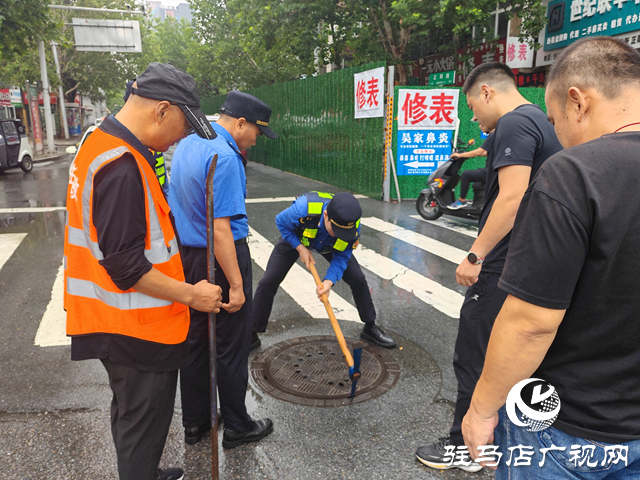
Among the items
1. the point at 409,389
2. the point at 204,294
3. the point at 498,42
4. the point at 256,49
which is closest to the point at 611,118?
the point at 204,294

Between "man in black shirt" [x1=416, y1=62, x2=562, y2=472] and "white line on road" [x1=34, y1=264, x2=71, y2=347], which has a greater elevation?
"man in black shirt" [x1=416, y1=62, x2=562, y2=472]

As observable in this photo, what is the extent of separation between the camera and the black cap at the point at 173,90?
1978 mm

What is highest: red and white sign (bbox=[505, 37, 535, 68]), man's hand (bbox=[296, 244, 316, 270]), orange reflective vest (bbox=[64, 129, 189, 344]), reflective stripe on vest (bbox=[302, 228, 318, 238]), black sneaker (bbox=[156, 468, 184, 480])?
red and white sign (bbox=[505, 37, 535, 68])

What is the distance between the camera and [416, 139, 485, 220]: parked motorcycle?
28.0 feet

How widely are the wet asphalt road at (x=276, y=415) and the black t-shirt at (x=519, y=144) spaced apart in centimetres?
122

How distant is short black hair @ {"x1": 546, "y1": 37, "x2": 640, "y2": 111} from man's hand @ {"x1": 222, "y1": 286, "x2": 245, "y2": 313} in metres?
1.82

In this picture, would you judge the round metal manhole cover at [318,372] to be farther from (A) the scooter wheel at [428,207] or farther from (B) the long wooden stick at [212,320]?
A: (A) the scooter wheel at [428,207]

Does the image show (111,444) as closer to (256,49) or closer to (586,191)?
(586,191)

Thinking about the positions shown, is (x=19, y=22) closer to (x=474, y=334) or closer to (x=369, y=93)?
(x=369, y=93)

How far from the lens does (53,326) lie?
459 cm

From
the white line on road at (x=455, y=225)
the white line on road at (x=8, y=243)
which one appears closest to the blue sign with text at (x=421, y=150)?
the white line on road at (x=455, y=225)

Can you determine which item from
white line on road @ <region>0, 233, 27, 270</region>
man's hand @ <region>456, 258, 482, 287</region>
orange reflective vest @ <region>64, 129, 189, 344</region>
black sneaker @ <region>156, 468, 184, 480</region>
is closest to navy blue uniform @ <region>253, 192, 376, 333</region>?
man's hand @ <region>456, 258, 482, 287</region>

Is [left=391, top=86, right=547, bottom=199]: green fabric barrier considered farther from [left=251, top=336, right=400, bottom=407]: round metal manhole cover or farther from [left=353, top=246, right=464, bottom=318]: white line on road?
[left=251, top=336, right=400, bottom=407]: round metal manhole cover

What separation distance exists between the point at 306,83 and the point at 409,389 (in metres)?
12.7
